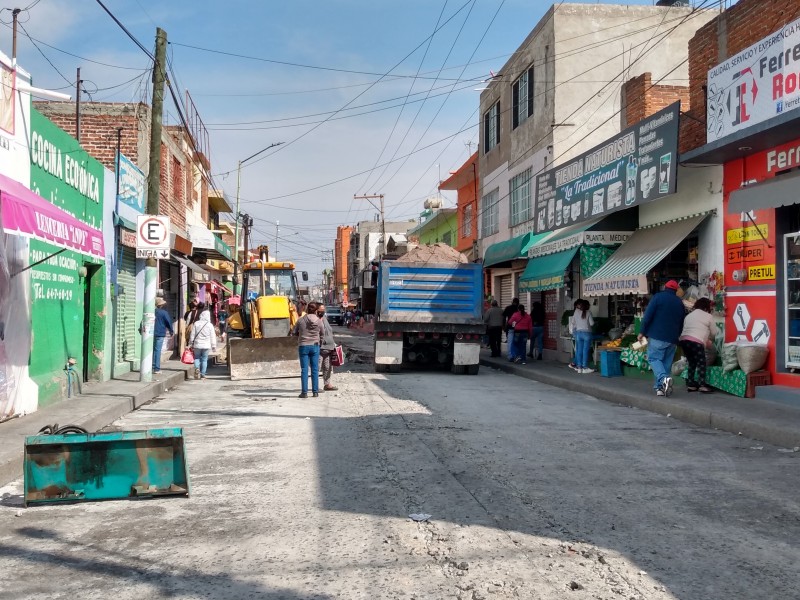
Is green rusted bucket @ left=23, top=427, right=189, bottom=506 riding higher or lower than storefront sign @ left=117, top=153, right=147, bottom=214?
lower

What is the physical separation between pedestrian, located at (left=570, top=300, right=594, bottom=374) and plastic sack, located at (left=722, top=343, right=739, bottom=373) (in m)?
4.65

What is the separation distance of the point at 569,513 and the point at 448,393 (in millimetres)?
7924

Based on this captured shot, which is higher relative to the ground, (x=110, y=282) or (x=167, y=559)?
(x=110, y=282)

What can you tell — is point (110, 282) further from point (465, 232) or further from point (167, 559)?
point (465, 232)

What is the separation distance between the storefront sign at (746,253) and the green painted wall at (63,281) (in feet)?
34.2

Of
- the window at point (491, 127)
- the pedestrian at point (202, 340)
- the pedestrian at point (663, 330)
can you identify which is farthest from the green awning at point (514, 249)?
the pedestrian at point (202, 340)

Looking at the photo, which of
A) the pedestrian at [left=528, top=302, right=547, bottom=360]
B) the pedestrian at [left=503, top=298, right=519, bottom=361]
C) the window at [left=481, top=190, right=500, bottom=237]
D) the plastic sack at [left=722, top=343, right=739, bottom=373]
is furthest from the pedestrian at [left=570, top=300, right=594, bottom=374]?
the window at [left=481, top=190, right=500, bottom=237]

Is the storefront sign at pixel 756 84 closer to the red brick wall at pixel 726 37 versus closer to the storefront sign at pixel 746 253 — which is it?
the red brick wall at pixel 726 37

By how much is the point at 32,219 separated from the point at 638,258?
10.9 meters

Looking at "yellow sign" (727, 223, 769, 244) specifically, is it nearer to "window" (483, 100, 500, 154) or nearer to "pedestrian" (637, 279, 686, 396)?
"pedestrian" (637, 279, 686, 396)

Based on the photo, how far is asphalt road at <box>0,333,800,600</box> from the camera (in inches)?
160

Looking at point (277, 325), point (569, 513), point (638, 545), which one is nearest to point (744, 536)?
point (638, 545)

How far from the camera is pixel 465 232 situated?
115 ft

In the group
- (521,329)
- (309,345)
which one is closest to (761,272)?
(309,345)
